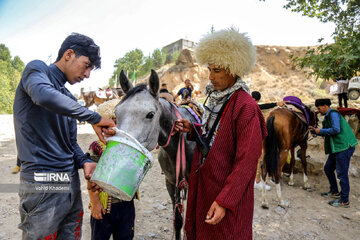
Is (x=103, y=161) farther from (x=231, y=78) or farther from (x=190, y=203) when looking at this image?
(x=231, y=78)

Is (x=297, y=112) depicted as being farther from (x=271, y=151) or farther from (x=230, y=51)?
(x=230, y=51)


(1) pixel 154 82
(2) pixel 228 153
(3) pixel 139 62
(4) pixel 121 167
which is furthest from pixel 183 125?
(3) pixel 139 62

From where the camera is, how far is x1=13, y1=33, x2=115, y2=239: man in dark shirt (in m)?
1.30

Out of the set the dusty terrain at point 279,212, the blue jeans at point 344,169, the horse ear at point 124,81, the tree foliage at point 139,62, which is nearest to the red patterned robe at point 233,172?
the horse ear at point 124,81

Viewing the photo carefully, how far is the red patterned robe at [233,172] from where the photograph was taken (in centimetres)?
141

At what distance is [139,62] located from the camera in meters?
46.7

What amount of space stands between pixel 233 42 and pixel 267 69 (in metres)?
30.1

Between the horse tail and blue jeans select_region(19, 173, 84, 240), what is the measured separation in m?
4.03

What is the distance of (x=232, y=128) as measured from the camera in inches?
60.5

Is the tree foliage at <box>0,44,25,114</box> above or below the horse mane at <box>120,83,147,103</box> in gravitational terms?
above

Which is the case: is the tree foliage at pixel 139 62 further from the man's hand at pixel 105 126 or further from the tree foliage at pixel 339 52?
the man's hand at pixel 105 126

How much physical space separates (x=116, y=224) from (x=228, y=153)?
1470 mm

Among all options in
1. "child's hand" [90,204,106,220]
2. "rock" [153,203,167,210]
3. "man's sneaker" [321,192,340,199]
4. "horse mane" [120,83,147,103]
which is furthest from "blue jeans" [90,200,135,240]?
"man's sneaker" [321,192,340,199]

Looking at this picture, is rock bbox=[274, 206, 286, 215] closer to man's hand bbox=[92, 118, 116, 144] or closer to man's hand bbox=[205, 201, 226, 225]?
man's hand bbox=[205, 201, 226, 225]
